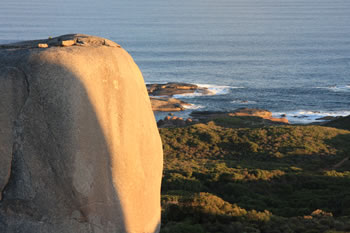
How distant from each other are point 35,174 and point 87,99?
1.50 meters

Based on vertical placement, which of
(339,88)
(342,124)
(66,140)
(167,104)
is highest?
(66,140)

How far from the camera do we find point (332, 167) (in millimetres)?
30391

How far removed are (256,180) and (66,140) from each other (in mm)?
17602

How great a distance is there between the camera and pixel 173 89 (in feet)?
273

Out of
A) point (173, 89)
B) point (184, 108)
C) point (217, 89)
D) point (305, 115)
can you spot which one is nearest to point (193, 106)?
point (184, 108)

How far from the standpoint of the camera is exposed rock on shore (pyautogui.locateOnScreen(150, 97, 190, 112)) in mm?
69938

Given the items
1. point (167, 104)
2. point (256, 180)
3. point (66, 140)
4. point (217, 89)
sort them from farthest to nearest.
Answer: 1. point (217, 89)
2. point (167, 104)
3. point (256, 180)
4. point (66, 140)

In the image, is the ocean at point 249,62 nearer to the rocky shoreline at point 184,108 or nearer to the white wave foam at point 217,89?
the white wave foam at point 217,89

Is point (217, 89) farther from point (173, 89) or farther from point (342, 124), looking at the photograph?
point (342, 124)

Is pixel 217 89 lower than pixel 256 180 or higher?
lower

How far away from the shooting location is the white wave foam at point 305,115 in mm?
65125

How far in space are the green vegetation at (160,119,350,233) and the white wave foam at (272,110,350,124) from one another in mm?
25448

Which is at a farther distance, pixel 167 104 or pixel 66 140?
pixel 167 104

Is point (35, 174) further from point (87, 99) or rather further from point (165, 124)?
point (165, 124)
